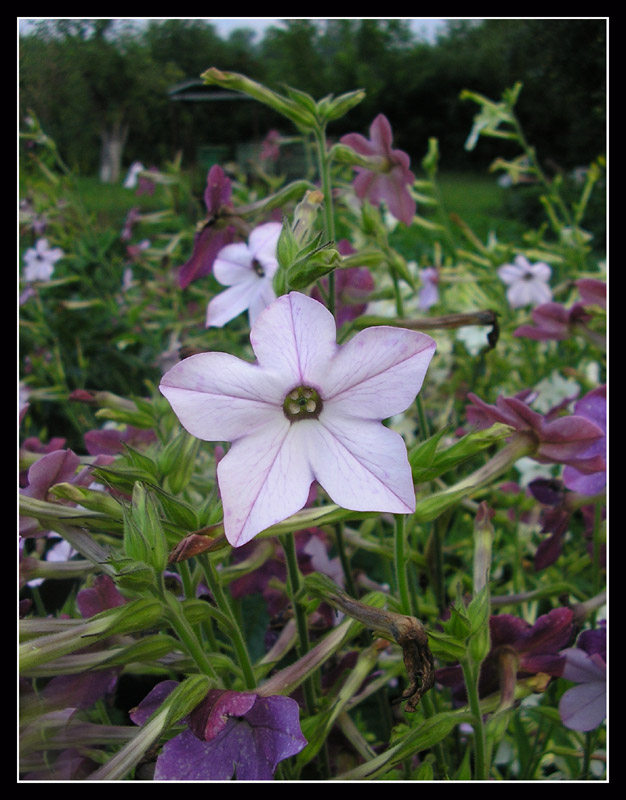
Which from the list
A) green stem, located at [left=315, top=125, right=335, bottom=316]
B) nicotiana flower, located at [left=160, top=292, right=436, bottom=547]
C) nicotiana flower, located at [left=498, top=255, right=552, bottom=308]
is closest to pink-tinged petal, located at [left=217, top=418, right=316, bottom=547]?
nicotiana flower, located at [left=160, top=292, right=436, bottom=547]

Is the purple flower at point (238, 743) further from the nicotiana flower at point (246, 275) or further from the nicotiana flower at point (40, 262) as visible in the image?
the nicotiana flower at point (40, 262)

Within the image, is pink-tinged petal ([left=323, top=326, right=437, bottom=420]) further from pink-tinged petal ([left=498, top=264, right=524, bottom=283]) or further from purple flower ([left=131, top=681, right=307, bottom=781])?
pink-tinged petal ([left=498, top=264, right=524, bottom=283])

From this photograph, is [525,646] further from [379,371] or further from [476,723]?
[379,371]

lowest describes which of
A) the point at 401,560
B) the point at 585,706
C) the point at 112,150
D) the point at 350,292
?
the point at 585,706

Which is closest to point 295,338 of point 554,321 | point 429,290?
point 554,321

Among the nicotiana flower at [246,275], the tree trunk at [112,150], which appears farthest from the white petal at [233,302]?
the tree trunk at [112,150]

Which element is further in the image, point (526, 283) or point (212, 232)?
point (526, 283)

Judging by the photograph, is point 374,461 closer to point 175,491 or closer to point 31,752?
point 175,491
